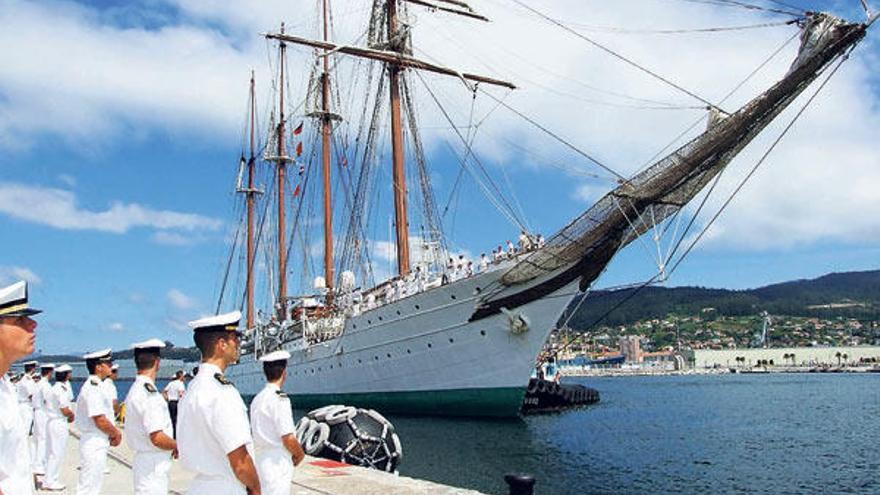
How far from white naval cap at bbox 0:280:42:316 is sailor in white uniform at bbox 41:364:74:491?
7.23m

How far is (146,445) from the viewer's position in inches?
221

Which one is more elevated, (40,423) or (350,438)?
(40,423)

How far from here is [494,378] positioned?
1072 inches

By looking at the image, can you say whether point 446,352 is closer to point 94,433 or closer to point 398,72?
point 398,72

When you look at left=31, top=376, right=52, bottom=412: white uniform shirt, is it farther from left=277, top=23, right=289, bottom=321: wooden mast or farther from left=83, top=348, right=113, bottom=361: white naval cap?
left=277, top=23, right=289, bottom=321: wooden mast

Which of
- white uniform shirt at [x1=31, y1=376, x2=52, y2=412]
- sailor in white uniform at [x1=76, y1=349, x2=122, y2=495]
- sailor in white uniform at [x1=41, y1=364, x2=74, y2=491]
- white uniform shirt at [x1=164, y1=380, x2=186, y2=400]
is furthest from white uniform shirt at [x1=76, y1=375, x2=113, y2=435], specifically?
white uniform shirt at [x1=164, y1=380, x2=186, y2=400]

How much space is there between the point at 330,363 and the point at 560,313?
1375 centimetres

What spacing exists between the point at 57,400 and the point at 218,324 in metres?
7.33

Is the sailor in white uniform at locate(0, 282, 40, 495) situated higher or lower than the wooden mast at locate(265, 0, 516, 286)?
lower

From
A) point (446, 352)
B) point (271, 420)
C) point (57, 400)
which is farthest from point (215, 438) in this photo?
point (446, 352)

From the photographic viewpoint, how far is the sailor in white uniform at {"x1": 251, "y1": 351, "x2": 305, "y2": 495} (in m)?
5.10

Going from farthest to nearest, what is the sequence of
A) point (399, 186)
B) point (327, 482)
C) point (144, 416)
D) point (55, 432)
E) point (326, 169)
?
point (326, 169) → point (399, 186) → point (55, 432) → point (327, 482) → point (144, 416)

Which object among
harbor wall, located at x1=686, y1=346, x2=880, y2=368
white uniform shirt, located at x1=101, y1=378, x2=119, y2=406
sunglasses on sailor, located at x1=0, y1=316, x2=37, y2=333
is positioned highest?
sunglasses on sailor, located at x1=0, y1=316, x2=37, y2=333

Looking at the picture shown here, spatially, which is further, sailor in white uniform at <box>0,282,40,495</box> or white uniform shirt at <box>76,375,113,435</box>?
white uniform shirt at <box>76,375,113,435</box>
